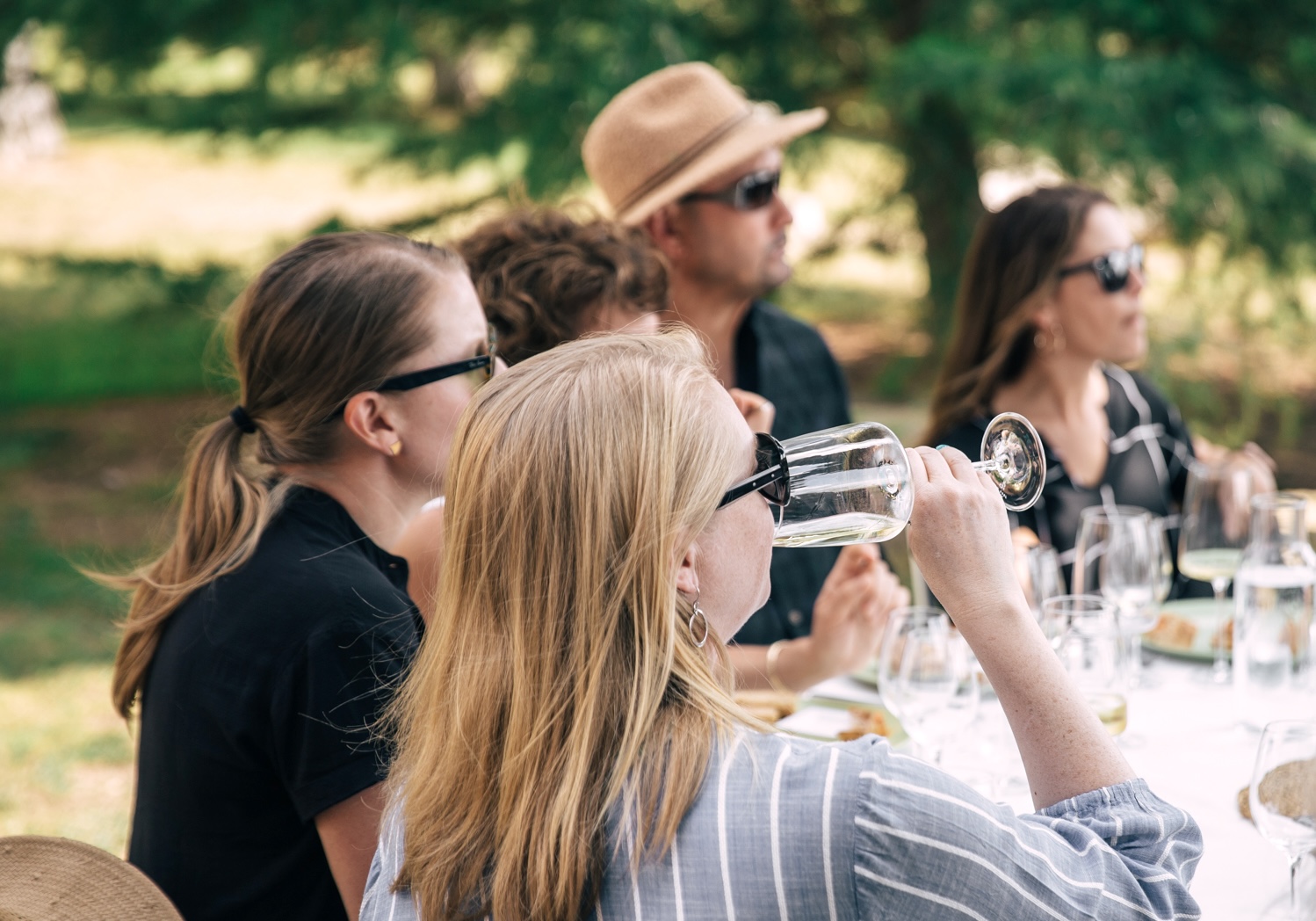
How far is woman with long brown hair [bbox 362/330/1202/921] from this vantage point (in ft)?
3.83

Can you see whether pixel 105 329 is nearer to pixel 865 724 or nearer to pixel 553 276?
pixel 553 276

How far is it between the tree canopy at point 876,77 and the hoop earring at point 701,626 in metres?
4.35

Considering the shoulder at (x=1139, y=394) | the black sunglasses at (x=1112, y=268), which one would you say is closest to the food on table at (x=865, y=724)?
the black sunglasses at (x=1112, y=268)

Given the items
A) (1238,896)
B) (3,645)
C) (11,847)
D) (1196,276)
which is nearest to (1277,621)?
(1238,896)

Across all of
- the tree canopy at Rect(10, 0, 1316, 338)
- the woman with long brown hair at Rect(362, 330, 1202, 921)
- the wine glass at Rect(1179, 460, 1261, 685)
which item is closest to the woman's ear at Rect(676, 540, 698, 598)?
the woman with long brown hair at Rect(362, 330, 1202, 921)

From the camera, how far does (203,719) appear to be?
1827mm

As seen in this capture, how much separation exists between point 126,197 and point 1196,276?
37.2ft

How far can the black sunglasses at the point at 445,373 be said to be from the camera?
2.08 metres

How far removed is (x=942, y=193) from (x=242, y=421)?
5.30 meters

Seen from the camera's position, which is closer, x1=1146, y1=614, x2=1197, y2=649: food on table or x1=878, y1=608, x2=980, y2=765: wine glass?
x1=878, y1=608, x2=980, y2=765: wine glass

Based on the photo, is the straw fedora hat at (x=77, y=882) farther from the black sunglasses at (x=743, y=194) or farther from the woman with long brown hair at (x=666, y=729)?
the black sunglasses at (x=743, y=194)

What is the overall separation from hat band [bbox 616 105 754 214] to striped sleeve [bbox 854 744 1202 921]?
252 cm

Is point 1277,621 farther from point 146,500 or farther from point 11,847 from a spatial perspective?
point 146,500

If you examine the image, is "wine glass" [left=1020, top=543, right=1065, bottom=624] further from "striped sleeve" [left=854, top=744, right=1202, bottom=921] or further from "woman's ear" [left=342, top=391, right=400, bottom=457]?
"woman's ear" [left=342, top=391, right=400, bottom=457]
